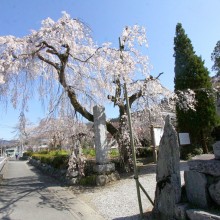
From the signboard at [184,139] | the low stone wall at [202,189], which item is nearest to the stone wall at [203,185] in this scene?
the low stone wall at [202,189]

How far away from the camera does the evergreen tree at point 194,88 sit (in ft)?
53.1

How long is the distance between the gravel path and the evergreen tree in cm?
566

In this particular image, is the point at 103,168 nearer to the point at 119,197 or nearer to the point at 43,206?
the point at 119,197

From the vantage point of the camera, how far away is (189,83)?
54.6 ft

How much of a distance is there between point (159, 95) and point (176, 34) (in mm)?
6531

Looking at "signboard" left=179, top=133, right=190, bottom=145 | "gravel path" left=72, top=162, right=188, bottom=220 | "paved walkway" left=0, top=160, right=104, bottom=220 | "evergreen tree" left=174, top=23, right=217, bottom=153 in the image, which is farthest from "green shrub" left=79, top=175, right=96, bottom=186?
"evergreen tree" left=174, top=23, right=217, bottom=153

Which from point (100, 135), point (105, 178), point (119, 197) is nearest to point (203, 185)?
point (119, 197)

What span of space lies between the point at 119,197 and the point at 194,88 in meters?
9.96

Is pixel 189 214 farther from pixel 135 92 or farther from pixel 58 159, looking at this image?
pixel 58 159

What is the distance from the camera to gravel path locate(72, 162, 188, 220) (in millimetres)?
6832

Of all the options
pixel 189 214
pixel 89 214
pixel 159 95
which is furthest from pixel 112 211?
pixel 159 95

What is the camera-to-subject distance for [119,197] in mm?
→ 8453

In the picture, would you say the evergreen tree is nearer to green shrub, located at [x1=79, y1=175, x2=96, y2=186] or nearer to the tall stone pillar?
the tall stone pillar

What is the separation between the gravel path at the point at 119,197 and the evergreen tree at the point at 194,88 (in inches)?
223
